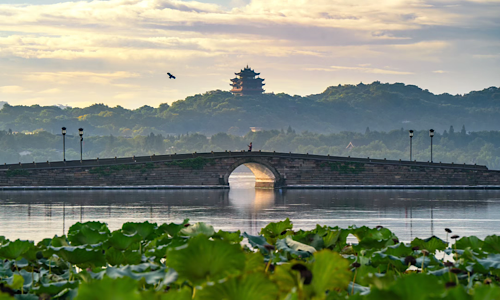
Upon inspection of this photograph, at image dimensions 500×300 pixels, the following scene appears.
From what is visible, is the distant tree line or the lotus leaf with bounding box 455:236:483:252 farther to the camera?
the distant tree line

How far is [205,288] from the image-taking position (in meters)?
3.44

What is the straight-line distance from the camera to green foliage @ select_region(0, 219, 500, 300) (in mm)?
3326

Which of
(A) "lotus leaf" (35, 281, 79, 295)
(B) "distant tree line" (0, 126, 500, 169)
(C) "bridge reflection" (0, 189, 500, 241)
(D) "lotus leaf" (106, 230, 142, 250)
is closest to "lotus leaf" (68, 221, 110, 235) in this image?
(D) "lotus leaf" (106, 230, 142, 250)

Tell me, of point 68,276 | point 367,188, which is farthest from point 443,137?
point 68,276

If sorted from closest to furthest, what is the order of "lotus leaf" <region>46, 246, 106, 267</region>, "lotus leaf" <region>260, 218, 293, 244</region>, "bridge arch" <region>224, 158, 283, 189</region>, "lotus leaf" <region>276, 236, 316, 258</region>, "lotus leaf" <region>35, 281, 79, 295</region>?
1. "lotus leaf" <region>35, 281, 79, 295</region>
2. "lotus leaf" <region>46, 246, 106, 267</region>
3. "lotus leaf" <region>276, 236, 316, 258</region>
4. "lotus leaf" <region>260, 218, 293, 244</region>
5. "bridge arch" <region>224, 158, 283, 189</region>

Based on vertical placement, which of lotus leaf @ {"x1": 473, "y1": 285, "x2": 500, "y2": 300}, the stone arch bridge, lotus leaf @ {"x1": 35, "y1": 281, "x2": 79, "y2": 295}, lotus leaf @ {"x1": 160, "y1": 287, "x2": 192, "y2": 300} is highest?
lotus leaf @ {"x1": 473, "y1": 285, "x2": 500, "y2": 300}

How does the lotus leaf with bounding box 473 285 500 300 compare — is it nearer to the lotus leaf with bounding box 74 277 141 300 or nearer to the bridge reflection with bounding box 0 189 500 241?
the lotus leaf with bounding box 74 277 141 300

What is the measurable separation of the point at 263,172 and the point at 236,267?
4875 cm

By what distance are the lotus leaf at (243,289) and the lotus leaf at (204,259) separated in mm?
495

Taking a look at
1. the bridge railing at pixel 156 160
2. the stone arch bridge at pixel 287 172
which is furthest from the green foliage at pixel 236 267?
the stone arch bridge at pixel 287 172

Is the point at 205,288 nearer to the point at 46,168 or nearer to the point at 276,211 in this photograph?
the point at 276,211

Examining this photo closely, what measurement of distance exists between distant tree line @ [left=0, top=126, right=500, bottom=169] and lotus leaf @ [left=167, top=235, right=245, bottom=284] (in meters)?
134

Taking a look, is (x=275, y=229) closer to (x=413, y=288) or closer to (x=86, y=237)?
(x=86, y=237)

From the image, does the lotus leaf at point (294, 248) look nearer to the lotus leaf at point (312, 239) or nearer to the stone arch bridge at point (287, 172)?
the lotus leaf at point (312, 239)
